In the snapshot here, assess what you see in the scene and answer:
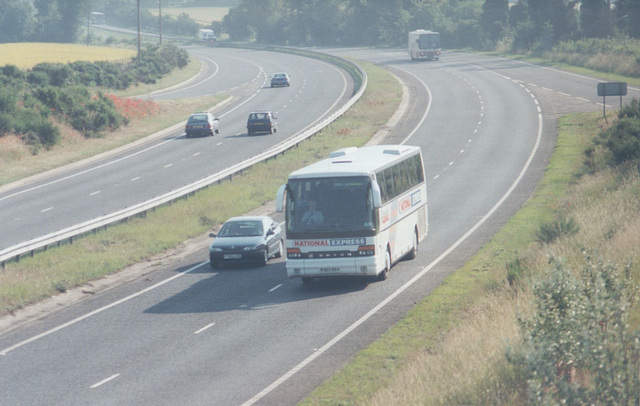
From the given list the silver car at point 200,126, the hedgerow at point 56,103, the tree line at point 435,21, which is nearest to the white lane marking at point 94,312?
the hedgerow at point 56,103

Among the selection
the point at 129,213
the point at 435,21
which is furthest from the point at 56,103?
the point at 435,21

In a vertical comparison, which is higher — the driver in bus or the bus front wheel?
the driver in bus

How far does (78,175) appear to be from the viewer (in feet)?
159

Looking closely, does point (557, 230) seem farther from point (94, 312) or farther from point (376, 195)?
point (94, 312)

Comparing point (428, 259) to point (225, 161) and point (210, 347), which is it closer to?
point (210, 347)

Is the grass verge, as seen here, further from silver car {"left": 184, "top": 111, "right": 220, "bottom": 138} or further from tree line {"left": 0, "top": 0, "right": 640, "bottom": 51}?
tree line {"left": 0, "top": 0, "right": 640, "bottom": 51}

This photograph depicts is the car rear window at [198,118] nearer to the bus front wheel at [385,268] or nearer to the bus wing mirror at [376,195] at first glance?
the bus front wheel at [385,268]

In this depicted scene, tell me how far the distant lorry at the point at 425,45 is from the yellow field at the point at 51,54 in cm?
3748

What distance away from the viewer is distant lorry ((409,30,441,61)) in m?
106

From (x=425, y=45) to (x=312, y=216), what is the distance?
284 ft

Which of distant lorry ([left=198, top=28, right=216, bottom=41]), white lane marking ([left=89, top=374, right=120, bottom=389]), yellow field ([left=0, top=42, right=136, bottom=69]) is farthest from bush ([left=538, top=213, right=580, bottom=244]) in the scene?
distant lorry ([left=198, top=28, right=216, bottom=41])

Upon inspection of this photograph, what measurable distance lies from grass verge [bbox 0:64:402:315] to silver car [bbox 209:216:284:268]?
2.97 metres

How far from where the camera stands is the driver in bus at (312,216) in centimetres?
2359

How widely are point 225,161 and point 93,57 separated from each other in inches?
2865
